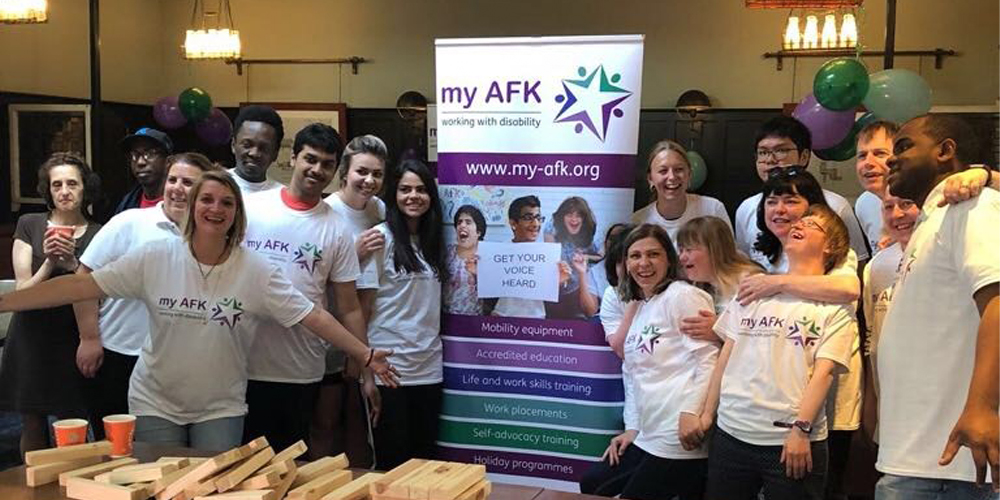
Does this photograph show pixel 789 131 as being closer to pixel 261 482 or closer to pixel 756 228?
pixel 756 228

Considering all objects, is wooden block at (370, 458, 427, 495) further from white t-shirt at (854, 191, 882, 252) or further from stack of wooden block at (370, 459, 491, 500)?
white t-shirt at (854, 191, 882, 252)

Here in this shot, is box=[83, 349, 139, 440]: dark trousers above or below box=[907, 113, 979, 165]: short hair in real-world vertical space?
below

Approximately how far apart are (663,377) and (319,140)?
148cm

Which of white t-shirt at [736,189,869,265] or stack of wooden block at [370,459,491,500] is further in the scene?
white t-shirt at [736,189,869,265]

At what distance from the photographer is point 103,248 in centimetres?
299

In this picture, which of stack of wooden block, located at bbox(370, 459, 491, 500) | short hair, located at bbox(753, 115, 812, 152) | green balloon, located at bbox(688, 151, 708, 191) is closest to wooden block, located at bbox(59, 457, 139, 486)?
stack of wooden block, located at bbox(370, 459, 491, 500)

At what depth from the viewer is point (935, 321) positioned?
6.43 feet

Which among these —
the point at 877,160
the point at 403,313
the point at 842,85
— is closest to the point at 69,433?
the point at 403,313

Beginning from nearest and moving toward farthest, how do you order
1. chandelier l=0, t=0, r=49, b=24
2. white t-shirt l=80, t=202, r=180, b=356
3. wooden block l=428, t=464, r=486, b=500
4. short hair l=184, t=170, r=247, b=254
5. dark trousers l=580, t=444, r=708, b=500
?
1. wooden block l=428, t=464, r=486, b=500
2. short hair l=184, t=170, r=247, b=254
3. dark trousers l=580, t=444, r=708, b=500
4. white t-shirt l=80, t=202, r=180, b=356
5. chandelier l=0, t=0, r=49, b=24

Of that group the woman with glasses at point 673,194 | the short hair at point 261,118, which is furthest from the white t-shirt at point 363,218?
the woman with glasses at point 673,194

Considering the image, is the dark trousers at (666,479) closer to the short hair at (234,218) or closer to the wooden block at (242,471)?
the wooden block at (242,471)

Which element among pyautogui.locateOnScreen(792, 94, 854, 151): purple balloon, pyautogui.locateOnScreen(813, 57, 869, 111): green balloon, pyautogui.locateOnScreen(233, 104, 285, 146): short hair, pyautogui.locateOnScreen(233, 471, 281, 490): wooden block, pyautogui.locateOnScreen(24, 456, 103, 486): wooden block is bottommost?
pyautogui.locateOnScreen(24, 456, 103, 486): wooden block

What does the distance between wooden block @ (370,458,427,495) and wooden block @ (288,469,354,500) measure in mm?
94

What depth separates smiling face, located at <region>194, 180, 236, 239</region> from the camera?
8.75ft
